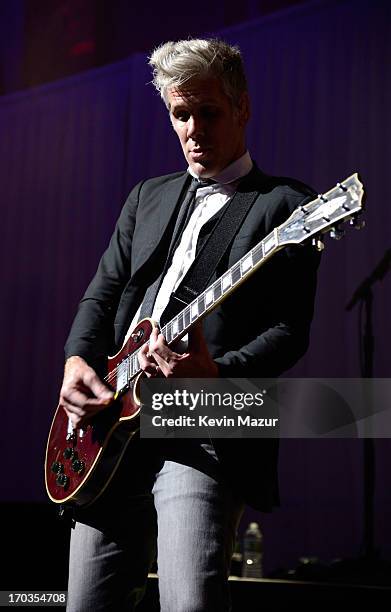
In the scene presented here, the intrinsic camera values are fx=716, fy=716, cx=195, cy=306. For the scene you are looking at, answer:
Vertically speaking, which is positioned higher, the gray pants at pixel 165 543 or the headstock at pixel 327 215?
the headstock at pixel 327 215

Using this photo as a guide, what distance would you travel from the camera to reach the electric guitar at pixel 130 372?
1.52 m

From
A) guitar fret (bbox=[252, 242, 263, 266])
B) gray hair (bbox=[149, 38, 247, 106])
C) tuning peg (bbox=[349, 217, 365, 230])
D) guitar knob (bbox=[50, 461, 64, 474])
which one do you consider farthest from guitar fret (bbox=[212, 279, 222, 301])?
guitar knob (bbox=[50, 461, 64, 474])

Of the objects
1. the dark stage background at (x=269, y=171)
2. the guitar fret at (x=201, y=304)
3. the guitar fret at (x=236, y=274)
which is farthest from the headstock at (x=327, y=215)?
the dark stage background at (x=269, y=171)

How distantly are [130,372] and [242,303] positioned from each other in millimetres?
330

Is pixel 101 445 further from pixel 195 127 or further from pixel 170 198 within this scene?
pixel 195 127

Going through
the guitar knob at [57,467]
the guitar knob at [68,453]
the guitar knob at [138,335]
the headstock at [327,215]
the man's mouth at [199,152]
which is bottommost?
the guitar knob at [57,467]

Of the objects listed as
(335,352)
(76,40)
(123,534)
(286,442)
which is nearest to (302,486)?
(286,442)

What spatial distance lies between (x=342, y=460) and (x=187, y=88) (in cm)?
286

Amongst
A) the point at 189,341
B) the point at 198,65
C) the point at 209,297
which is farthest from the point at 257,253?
the point at 198,65

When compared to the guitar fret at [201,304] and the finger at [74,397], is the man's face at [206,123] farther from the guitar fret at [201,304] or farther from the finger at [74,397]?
the finger at [74,397]

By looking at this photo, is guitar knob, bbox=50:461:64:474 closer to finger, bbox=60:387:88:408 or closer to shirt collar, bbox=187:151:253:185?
finger, bbox=60:387:88:408

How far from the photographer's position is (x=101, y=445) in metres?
1.78

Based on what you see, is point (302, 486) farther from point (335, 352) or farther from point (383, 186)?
point (383, 186)

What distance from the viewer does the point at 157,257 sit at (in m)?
1.94
